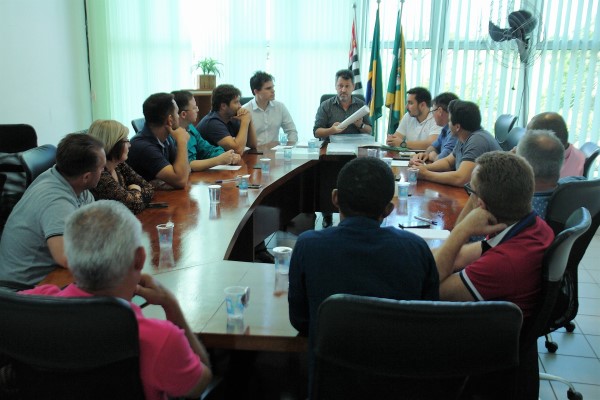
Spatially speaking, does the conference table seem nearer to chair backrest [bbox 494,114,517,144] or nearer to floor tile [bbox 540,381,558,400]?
floor tile [bbox 540,381,558,400]

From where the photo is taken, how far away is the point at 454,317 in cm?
109

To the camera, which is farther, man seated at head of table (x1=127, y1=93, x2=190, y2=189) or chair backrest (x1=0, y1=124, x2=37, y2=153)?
chair backrest (x1=0, y1=124, x2=37, y2=153)

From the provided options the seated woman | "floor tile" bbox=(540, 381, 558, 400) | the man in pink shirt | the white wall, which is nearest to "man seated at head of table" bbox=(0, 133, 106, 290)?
the seated woman

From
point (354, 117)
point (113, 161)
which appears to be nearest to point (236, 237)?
point (113, 161)

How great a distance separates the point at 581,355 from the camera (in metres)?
2.81

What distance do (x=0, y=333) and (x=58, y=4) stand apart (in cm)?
521

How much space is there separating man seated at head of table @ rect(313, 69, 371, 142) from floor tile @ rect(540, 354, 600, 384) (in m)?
3.01

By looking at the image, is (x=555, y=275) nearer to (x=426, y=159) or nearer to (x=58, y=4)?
(x=426, y=159)

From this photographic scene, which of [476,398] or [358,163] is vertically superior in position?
[358,163]

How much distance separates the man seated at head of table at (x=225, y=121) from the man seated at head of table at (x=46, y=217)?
2285 mm

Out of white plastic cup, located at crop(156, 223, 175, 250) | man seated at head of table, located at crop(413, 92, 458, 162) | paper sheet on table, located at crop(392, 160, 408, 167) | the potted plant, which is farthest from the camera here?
the potted plant

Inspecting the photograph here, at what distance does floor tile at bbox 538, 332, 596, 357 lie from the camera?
9.29ft

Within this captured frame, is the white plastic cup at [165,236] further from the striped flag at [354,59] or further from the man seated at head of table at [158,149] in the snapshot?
the striped flag at [354,59]

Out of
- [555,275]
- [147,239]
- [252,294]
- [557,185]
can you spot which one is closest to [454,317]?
[555,275]
